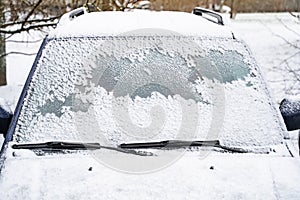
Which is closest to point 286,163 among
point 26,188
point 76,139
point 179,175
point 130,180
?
point 179,175

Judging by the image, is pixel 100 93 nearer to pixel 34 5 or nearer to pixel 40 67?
pixel 40 67

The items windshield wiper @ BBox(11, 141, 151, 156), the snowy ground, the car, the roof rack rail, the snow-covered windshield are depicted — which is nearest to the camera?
the car

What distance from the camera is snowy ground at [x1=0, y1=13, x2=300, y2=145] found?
9.63 meters

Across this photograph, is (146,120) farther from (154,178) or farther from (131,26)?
(131,26)

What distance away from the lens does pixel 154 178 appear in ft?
8.59

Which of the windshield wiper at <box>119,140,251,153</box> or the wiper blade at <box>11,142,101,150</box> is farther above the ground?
the windshield wiper at <box>119,140,251,153</box>

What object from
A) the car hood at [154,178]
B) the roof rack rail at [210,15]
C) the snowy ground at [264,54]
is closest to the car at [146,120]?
the car hood at [154,178]

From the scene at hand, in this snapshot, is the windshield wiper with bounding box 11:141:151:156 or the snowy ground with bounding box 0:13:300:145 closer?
the windshield wiper with bounding box 11:141:151:156

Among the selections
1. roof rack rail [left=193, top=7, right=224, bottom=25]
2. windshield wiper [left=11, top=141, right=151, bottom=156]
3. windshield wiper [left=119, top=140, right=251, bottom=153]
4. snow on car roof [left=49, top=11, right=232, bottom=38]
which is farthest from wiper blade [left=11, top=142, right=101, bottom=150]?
roof rack rail [left=193, top=7, right=224, bottom=25]

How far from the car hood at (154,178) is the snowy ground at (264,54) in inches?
50.6

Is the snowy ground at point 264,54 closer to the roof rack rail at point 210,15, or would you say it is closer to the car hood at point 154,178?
the roof rack rail at point 210,15

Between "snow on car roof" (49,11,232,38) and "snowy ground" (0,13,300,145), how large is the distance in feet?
0.97

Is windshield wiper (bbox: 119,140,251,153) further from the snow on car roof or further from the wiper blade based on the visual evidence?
the snow on car roof

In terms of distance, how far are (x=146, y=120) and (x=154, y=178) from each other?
52 centimetres
